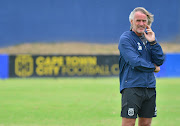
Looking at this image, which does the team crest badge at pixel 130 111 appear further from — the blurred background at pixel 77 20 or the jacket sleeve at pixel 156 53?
the blurred background at pixel 77 20

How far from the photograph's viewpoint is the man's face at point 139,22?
204 inches

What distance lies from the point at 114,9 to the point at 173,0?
4.38 meters

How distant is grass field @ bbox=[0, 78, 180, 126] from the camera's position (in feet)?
29.7

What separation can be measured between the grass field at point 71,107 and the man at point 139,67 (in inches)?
140

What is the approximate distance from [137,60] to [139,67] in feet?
0.32

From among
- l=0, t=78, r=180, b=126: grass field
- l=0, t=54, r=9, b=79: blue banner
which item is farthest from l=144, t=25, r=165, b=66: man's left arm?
l=0, t=54, r=9, b=79: blue banner

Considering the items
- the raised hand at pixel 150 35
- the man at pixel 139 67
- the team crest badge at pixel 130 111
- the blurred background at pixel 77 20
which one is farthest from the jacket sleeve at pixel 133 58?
the blurred background at pixel 77 20

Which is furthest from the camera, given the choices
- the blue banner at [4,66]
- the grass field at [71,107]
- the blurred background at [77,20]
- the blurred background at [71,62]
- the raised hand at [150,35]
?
the blurred background at [77,20]

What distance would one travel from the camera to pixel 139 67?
16.8 ft

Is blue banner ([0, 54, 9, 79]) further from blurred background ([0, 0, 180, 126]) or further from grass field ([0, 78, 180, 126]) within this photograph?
grass field ([0, 78, 180, 126])

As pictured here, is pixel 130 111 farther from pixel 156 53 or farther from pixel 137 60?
pixel 156 53

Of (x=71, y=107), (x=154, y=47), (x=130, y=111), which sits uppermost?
(x=154, y=47)

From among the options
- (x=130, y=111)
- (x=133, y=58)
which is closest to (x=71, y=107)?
Result: (x=130, y=111)

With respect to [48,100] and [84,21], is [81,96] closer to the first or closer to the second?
[48,100]
